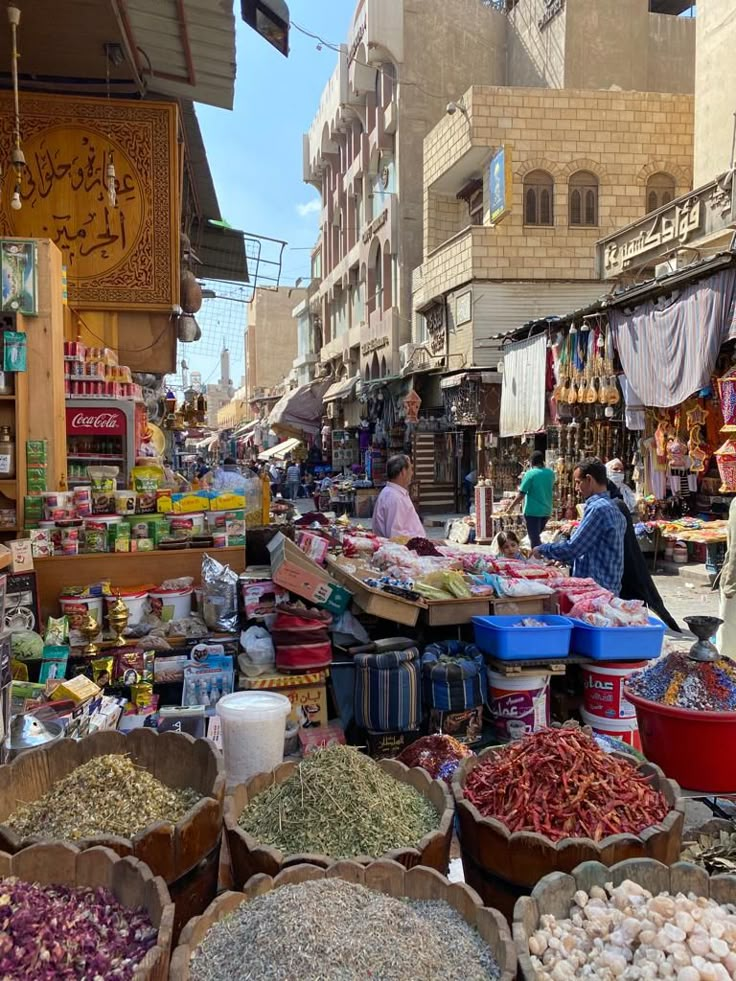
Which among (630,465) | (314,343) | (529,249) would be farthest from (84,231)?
(314,343)

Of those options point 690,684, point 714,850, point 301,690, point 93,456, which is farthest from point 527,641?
point 93,456

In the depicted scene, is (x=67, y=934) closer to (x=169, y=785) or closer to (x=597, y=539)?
(x=169, y=785)

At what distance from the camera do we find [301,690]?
4.12 meters

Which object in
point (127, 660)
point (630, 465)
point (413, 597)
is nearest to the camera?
point (127, 660)

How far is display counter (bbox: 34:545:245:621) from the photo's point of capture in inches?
174

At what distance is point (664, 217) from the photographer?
12625 mm

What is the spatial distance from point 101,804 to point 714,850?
77.9 inches

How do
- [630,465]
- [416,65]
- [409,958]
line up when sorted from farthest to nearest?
[416,65] → [630,465] → [409,958]

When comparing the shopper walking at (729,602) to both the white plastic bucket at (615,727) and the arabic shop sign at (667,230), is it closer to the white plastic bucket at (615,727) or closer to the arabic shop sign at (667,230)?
the white plastic bucket at (615,727)

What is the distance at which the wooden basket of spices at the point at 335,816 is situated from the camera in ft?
6.46

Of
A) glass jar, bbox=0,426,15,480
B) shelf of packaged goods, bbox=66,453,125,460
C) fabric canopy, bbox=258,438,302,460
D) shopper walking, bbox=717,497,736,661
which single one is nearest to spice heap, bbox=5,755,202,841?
glass jar, bbox=0,426,15,480

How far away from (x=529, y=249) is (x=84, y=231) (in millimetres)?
13062

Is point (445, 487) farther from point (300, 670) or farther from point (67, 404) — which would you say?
point (300, 670)

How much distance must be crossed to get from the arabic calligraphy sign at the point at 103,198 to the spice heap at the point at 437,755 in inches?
221
